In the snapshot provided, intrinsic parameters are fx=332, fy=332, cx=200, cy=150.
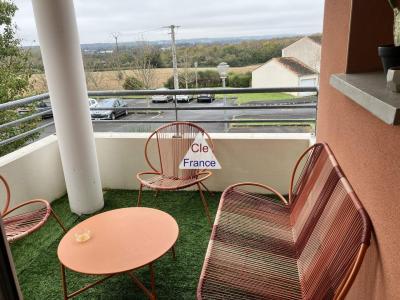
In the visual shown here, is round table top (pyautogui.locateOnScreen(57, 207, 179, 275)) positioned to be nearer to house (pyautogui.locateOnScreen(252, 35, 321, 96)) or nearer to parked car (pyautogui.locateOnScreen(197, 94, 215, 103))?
parked car (pyautogui.locateOnScreen(197, 94, 215, 103))

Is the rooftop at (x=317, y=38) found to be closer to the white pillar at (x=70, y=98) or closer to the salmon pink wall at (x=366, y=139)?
the salmon pink wall at (x=366, y=139)

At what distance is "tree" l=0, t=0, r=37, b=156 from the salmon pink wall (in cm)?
626

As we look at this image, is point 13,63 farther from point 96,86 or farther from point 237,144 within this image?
point 237,144

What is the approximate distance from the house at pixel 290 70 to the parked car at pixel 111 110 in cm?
135

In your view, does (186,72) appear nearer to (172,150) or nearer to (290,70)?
(172,150)

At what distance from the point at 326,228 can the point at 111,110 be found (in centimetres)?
253

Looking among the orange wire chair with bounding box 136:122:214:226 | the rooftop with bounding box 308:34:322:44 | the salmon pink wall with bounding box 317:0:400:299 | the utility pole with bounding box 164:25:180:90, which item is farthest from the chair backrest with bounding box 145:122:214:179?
the salmon pink wall with bounding box 317:0:400:299

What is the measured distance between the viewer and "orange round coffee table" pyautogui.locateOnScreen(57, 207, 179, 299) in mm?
1766

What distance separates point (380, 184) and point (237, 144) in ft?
6.68

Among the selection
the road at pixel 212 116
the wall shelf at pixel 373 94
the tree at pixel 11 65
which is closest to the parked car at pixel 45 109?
the road at pixel 212 116

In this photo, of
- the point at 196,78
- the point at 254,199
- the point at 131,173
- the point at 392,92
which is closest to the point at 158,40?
the point at 196,78

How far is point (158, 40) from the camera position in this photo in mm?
3490

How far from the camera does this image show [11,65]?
706cm

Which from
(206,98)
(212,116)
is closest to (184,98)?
(206,98)
